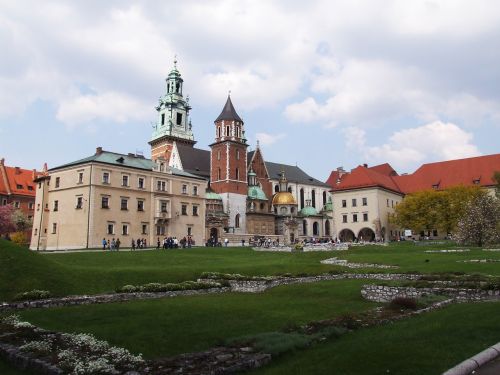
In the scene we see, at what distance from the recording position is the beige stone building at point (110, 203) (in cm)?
5953

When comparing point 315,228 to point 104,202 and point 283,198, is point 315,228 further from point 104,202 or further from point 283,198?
point 104,202

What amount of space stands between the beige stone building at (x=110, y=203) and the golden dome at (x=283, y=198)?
3479 centimetres

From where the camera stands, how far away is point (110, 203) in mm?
61031

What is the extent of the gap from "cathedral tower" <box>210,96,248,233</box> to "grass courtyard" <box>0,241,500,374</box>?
58224mm

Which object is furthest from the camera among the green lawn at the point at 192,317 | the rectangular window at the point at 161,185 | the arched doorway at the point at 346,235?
the arched doorway at the point at 346,235

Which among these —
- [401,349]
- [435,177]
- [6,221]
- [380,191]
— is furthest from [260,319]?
[435,177]

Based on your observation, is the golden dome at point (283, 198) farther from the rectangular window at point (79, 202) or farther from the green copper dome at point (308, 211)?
the rectangular window at point (79, 202)

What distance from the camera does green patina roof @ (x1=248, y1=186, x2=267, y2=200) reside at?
97256 millimetres

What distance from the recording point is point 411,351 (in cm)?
990

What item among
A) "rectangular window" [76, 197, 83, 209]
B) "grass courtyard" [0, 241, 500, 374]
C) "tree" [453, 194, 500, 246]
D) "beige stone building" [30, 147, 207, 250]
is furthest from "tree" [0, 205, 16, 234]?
"tree" [453, 194, 500, 246]

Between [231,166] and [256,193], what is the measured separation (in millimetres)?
8529

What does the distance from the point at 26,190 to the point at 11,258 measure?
243 feet

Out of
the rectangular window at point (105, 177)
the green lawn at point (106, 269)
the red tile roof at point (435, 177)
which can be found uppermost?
the red tile roof at point (435, 177)

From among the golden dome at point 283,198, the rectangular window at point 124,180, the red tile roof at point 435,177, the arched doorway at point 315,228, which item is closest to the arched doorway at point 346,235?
the red tile roof at point 435,177
